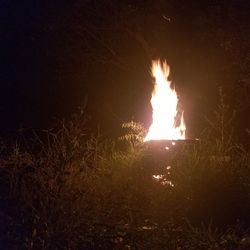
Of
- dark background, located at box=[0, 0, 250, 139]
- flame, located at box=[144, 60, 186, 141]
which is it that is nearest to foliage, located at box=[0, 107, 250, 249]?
flame, located at box=[144, 60, 186, 141]

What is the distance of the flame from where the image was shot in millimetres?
8227

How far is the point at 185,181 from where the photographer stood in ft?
20.0

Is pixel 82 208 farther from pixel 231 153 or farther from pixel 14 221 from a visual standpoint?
pixel 231 153

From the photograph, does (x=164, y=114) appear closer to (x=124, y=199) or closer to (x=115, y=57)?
(x=124, y=199)

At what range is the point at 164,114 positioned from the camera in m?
8.34

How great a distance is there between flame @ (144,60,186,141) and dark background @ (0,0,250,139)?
4.48 ft

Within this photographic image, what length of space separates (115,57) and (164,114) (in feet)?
10.5

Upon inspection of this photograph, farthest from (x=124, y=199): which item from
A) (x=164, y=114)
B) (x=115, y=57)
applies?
(x=115, y=57)

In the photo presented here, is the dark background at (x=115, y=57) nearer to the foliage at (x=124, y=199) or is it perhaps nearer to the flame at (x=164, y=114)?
the flame at (x=164, y=114)

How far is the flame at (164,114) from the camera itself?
823 centimetres

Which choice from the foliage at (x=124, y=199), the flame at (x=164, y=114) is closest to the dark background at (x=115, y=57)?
the flame at (x=164, y=114)

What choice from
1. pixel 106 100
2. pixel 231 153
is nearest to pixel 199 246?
pixel 231 153

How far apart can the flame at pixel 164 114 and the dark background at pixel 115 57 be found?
4.48 ft

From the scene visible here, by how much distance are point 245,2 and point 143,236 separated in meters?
5.53
